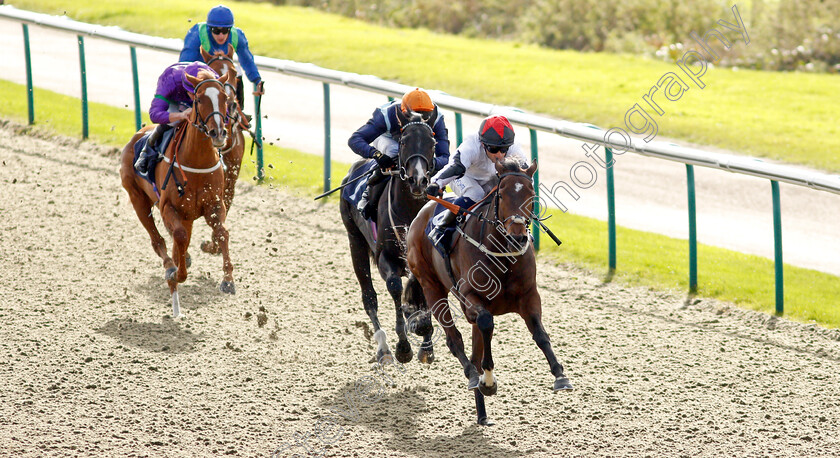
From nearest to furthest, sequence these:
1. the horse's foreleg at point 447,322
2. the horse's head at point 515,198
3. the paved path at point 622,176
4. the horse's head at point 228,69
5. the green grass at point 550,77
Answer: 1. the horse's head at point 515,198
2. the horse's foreleg at point 447,322
3. the horse's head at point 228,69
4. the paved path at point 622,176
5. the green grass at point 550,77

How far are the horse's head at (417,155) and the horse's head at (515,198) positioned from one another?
85cm

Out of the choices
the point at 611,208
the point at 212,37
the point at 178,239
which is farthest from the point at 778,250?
the point at 212,37

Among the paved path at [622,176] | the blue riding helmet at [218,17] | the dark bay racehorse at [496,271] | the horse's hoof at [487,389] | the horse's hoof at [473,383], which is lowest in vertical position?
the paved path at [622,176]

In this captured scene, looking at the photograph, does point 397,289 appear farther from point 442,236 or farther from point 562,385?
point 562,385

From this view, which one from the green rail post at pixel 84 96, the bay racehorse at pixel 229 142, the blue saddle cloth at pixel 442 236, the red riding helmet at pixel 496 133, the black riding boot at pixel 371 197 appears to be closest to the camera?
the red riding helmet at pixel 496 133

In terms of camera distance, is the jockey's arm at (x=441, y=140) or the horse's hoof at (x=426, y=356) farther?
the jockey's arm at (x=441, y=140)

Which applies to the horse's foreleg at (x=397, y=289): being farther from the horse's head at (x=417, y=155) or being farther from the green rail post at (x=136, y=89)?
the green rail post at (x=136, y=89)

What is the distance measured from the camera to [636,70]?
19781 mm

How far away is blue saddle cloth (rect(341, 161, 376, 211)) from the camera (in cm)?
790

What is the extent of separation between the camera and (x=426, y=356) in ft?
24.0

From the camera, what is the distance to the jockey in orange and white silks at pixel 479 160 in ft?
20.6

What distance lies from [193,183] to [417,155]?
2367 millimetres

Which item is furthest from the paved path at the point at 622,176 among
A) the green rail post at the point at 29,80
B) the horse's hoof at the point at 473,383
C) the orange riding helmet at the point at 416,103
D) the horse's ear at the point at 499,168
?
the horse's ear at the point at 499,168

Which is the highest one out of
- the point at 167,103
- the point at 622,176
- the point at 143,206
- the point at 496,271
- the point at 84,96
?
the point at 167,103
